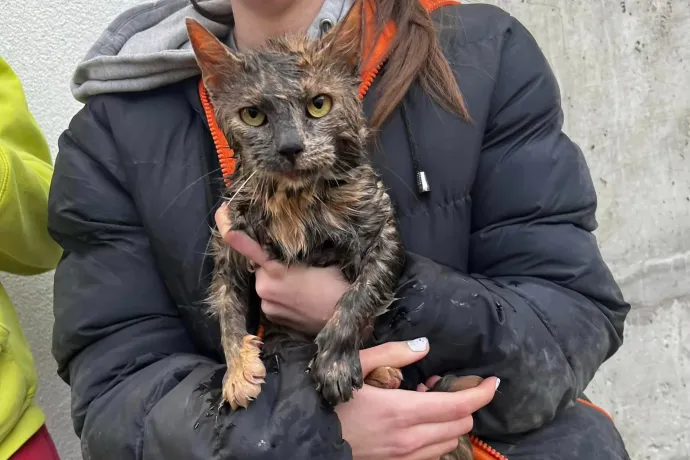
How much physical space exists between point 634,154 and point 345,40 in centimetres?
191

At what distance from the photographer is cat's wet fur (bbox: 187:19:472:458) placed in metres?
1.13

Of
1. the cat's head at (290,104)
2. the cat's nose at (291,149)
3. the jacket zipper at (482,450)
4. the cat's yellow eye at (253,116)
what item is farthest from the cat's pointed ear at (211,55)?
the jacket zipper at (482,450)

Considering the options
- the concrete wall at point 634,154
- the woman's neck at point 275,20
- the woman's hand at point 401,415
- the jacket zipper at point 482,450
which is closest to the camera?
the woman's hand at point 401,415

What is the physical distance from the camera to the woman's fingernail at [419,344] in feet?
3.97

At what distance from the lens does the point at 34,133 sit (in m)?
1.89

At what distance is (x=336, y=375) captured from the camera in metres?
1.11

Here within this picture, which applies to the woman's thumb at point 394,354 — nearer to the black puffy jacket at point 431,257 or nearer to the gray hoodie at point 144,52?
the black puffy jacket at point 431,257

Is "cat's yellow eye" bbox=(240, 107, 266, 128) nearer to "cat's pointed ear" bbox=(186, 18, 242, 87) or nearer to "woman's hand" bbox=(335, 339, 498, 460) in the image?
"cat's pointed ear" bbox=(186, 18, 242, 87)

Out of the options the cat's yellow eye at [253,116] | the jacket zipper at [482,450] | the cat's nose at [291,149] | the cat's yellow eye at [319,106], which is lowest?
the jacket zipper at [482,450]

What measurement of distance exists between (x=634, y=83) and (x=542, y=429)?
184 cm

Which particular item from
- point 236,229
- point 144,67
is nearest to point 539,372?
point 236,229

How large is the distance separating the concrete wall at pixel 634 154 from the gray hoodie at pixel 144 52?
2.61ft

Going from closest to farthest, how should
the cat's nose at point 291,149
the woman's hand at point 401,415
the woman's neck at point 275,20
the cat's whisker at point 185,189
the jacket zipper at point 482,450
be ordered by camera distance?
the cat's nose at point 291,149 → the woman's hand at point 401,415 → the jacket zipper at point 482,450 → the cat's whisker at point 185,189 → the woman's neck at point 275,20

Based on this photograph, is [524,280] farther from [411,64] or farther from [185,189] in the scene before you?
[185,189]
